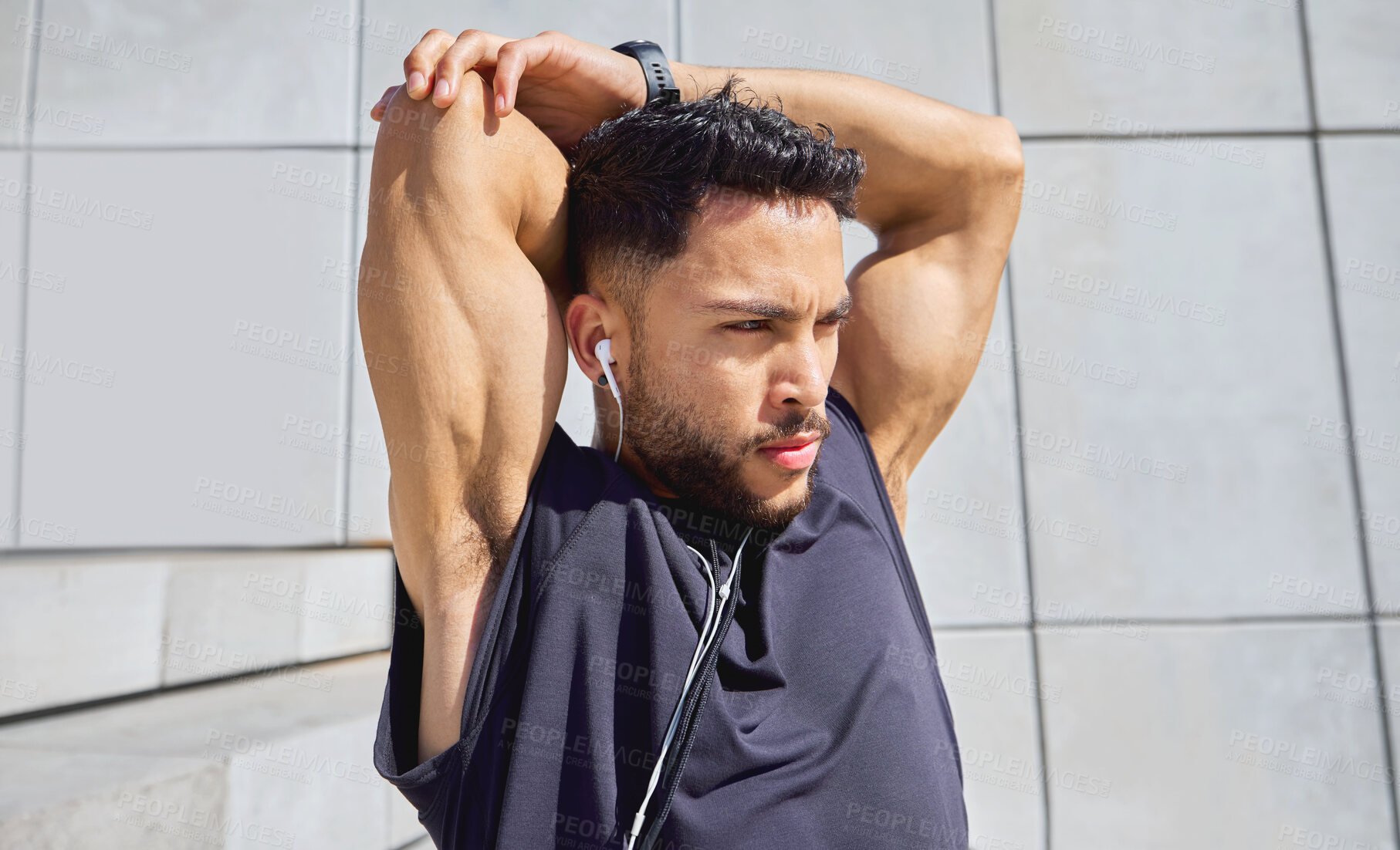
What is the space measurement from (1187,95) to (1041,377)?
1.11 metres

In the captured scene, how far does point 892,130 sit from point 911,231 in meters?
0.19

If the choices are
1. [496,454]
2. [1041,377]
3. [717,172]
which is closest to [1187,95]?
[1041,377]

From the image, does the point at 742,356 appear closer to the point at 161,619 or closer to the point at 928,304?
the point at 928,304

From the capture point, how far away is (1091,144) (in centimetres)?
275

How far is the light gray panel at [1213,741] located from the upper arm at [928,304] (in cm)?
148

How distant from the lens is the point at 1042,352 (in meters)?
2.68

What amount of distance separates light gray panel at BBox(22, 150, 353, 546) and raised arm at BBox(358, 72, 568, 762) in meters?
1.75

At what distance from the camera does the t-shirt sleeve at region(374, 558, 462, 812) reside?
41.6 inches

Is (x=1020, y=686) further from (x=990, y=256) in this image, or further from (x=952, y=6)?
(x=952, y=6)

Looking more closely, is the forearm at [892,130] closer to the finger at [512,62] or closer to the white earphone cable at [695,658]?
the finger at [512,62]

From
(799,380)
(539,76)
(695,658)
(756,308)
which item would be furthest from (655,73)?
(695,658)

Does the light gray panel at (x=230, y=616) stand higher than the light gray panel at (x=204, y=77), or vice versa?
the light gray panel at (x=204, y=77)

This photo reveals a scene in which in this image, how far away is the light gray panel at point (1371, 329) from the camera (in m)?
2.64

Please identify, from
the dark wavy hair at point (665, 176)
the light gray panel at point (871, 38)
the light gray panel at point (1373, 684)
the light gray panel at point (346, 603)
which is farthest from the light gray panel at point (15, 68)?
the light gray panel at point (1373, 684)
